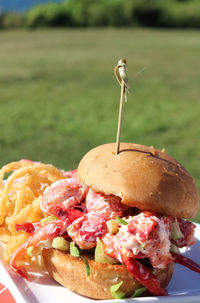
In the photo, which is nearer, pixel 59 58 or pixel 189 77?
pixel 189 77

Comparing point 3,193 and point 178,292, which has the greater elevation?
point 3,193

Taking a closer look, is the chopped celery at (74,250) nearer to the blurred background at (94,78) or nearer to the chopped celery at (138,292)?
the chopped celery at (138,292)

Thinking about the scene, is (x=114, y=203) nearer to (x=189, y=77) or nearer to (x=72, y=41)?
(x=189, y=77)

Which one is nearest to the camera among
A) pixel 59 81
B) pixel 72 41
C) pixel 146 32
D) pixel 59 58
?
pixel 59 81

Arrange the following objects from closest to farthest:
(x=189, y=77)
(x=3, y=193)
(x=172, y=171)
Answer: (x=172, y=171) → (x=3, y=193) → (x=189, y=77)

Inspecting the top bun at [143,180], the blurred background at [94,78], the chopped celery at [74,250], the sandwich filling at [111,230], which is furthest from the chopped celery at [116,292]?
the blurred background at [94,78]

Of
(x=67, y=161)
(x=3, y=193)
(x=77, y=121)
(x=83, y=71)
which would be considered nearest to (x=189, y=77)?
(x=83, y=71)

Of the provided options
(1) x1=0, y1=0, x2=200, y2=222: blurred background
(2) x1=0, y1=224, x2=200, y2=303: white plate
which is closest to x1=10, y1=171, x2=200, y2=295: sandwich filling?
(2) x1=0, y1=224, x2=200, y2=303: white plate
